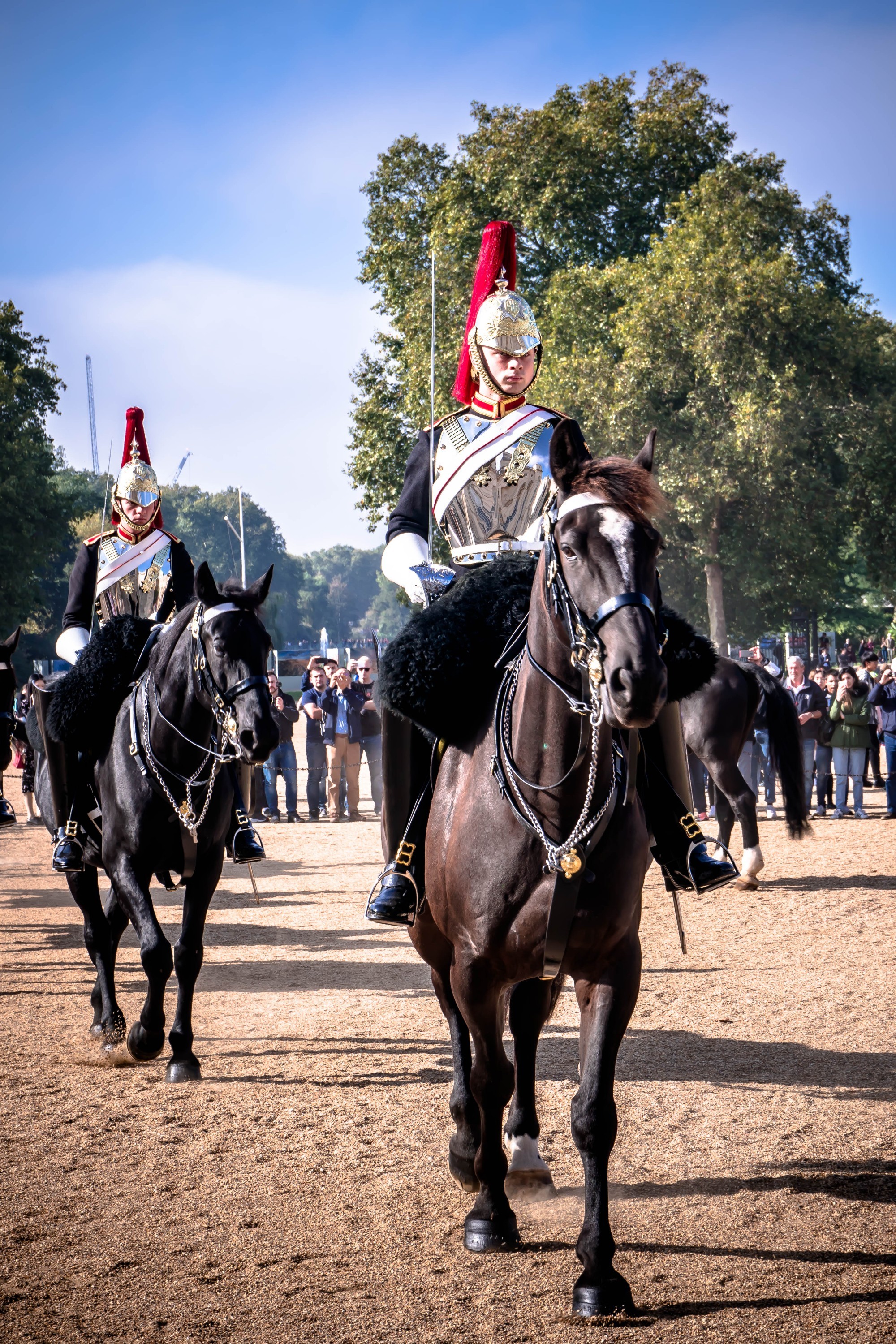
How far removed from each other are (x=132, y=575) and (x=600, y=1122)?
19.7ft

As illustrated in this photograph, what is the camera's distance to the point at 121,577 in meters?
8.89

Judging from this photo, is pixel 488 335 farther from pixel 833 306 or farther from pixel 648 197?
pixel 648 197

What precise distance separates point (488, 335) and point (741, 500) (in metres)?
27.7

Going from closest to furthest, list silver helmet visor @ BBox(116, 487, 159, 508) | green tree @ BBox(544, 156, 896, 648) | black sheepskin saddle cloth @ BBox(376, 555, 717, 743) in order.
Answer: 1. black sheepskin saddle cloth @ BBox(376, 555, 717, 743)
2. silver helmet visor @ BBox(116, 487, 159, 508)
3. green tree @ BBox(544, 156, 896, 648)

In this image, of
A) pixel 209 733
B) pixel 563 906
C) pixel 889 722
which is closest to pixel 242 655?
pixel 209 733

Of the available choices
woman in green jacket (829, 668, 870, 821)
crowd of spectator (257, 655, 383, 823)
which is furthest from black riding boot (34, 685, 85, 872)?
woman in green jacket (829, 668, 870, 821)

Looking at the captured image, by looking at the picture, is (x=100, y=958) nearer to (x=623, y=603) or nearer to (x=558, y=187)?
(x=623, y=603)

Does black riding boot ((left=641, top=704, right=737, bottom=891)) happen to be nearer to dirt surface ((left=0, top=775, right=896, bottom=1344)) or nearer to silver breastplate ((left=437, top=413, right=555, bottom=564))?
silver breastplate ((left=437, top=413, right=555, bottom=564))

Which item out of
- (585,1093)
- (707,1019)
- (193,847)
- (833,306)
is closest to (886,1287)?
(585,1093)

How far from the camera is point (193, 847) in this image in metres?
6.95

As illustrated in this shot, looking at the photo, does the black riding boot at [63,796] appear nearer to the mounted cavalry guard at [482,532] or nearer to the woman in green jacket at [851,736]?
the mounted cavalry guard at [482,532]

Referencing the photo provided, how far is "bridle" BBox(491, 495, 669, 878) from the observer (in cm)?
357

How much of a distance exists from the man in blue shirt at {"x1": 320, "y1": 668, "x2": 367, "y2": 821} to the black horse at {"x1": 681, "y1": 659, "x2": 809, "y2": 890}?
7574mm

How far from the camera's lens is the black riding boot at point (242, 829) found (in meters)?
7.28
